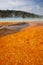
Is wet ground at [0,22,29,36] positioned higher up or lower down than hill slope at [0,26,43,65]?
higher up

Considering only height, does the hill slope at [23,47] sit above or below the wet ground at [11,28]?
below

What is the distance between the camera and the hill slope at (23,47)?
1227 millimetres

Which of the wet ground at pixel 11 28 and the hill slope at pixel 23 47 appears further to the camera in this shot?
the wet ground at pixel 11 28

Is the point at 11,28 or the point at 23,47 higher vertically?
the point at 11,28

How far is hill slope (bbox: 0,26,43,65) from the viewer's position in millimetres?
1227

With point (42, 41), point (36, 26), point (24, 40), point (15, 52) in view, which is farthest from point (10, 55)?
point (36, 26)

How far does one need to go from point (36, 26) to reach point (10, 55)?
48cm

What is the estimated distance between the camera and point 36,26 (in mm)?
1528

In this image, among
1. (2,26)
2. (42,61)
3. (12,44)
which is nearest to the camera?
(42,61)

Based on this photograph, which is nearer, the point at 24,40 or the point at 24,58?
the point at 24,58

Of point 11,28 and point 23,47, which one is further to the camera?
point 11,28

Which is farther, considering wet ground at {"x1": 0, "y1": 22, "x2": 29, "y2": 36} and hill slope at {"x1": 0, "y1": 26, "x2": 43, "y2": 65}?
wet ground at {"x1": 0, "y1": 22, "x2": 29, "y2": 36}

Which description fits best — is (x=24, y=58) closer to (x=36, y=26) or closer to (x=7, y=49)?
(x=7, y=49)

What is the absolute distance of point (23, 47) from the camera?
4.36 ft
